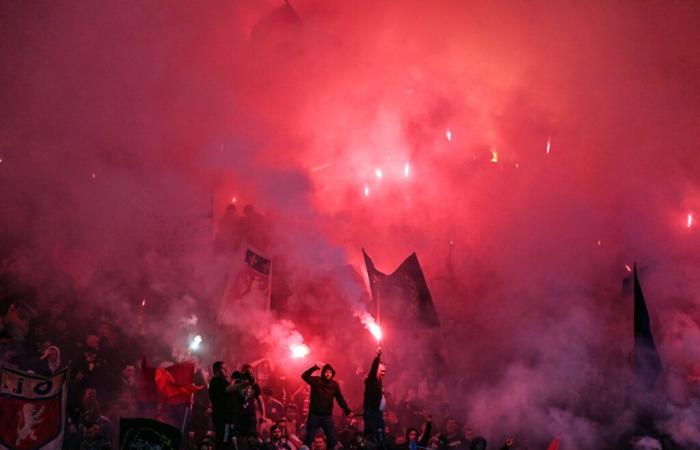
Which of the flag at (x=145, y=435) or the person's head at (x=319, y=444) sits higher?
the flag at (x=145, y=435)

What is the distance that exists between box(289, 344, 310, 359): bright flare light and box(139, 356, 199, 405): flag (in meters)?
2.41

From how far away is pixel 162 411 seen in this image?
8.38 metres

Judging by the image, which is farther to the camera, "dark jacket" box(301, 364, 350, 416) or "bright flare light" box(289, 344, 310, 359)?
"bright flare light" box(289, 344, 310, 359)

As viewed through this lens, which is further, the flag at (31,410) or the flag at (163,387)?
the flag at (163,387)

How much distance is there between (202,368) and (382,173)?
835cm

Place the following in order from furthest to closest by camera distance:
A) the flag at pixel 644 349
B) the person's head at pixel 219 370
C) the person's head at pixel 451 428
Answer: the person's head at pixel 451 428 < the flag at pixel 644 349 < the person's head at pixel 219 370

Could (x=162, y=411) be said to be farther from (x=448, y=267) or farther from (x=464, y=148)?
(x=464, y=148)

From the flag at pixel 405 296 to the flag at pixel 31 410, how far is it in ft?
15.7

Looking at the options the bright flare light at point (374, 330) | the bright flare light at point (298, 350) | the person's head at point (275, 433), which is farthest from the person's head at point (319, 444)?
the bright flare light at point (374, 330)

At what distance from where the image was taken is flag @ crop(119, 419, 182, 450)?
677 cm

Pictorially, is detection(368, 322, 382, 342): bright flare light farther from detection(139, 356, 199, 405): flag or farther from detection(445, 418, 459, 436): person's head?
detection(139, 356, 199, 405): flag

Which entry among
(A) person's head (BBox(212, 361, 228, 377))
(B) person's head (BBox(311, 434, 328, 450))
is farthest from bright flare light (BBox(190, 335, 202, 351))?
(B) person's head (BBox(311, 434, 328, 450))

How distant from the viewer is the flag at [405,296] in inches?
404

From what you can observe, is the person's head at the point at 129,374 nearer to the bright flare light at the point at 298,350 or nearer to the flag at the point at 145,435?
the flag at the point at 145,435
